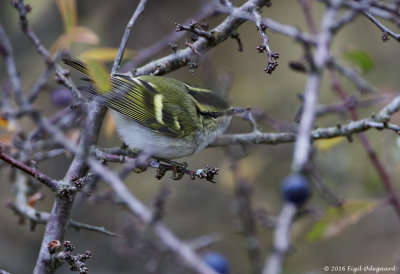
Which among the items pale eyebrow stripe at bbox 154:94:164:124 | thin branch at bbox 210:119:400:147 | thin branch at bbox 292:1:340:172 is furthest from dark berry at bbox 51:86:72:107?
thin branch at bbox 292:1:340:172

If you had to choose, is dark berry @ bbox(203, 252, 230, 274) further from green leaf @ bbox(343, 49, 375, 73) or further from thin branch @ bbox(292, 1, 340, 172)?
thin branch @ bbox(292, 1, 340, 172)

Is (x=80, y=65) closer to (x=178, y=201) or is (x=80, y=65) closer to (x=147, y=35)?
(x=178, y=201)

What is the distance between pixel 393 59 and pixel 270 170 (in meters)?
1.56

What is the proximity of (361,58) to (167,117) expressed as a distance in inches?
45.5

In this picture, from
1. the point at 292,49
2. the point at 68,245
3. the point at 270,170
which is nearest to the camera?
the point at 68,245

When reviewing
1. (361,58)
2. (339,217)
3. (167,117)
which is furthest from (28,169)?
(361,58)

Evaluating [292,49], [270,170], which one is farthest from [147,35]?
[270,170]

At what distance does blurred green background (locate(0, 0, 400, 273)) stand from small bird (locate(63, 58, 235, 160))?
1.65ft

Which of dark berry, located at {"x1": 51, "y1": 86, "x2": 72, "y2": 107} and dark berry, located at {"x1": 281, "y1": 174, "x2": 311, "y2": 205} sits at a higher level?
dark berry, located at {"x1": 51, "y1": 86, "x2": 72, "y2": 107}

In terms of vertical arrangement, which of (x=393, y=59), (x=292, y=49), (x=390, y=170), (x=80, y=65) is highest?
(x=292, y=49)

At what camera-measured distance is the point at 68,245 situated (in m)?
1.84

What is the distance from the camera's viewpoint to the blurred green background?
3871 mm

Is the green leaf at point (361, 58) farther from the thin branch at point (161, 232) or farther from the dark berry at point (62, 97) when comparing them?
the thin branch at point (161, 232)

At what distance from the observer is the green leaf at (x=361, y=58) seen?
279 cm
